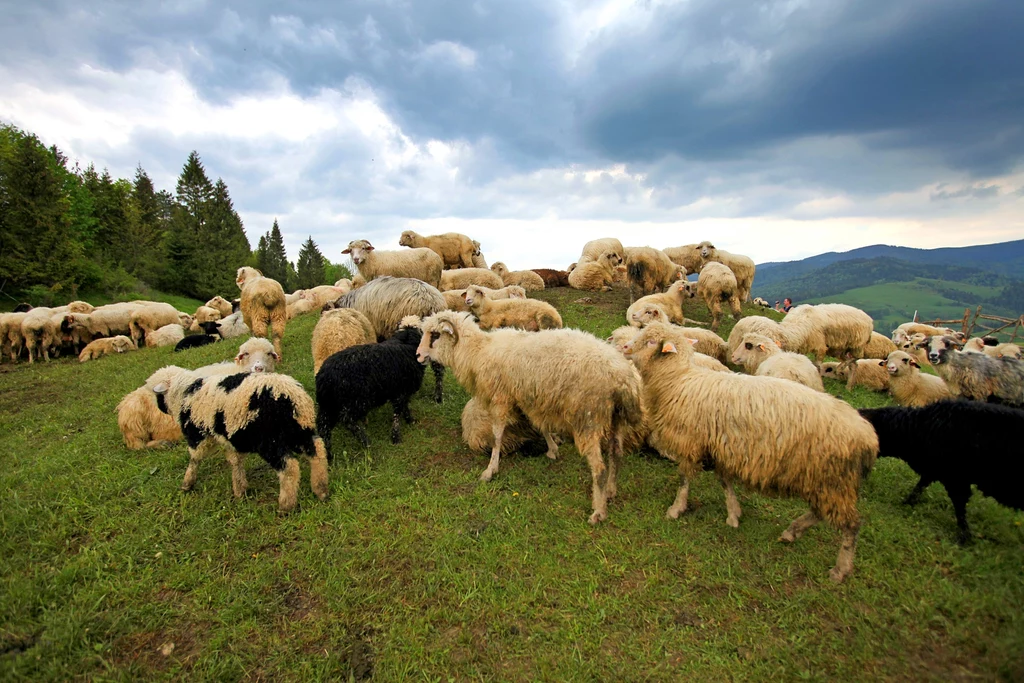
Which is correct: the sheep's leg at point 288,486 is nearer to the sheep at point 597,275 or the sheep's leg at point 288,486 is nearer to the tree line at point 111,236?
the sheep at point 597,275

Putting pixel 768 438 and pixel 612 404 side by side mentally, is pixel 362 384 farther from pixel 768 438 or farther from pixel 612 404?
pixel 768 438

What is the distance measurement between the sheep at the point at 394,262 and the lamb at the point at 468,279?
4.86 ft

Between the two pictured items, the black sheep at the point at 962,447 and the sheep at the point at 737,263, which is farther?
the sheep at the point at 737,263

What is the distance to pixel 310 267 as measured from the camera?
200ft

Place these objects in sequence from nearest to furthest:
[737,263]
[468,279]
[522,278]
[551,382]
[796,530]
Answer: [796,530] < [551,382] < [468,279] < [737,263] < [522,278]

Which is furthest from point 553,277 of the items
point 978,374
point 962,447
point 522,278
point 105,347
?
point 105,347

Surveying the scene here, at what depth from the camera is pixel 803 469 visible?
12.4 feet

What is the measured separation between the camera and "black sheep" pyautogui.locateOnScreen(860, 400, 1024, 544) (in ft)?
13.6

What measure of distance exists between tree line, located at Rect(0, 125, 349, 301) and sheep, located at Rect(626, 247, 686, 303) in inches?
1441

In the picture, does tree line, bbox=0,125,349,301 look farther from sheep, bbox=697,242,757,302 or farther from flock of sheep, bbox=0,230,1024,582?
sheep, bbox=697,242,757,302

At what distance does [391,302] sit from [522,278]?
8.93 metres

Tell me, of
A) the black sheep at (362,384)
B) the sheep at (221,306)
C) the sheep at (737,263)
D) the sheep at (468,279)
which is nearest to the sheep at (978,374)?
the sheep at (737,263)

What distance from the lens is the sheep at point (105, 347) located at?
13.6 metres

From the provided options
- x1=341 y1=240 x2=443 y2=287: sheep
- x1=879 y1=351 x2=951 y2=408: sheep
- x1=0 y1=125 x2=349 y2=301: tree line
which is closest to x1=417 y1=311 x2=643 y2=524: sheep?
x1=341 y1=240 x2=443 y2=287: sheep
